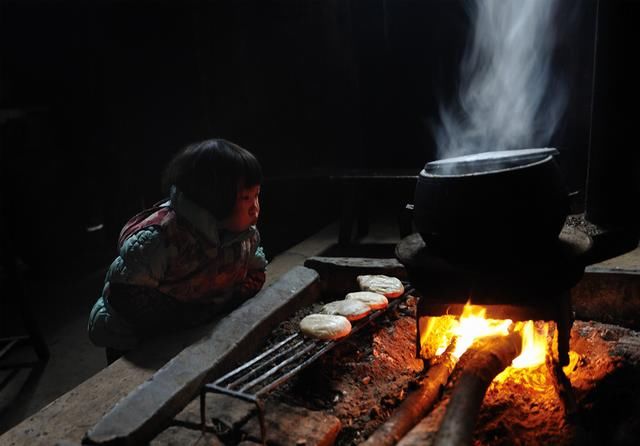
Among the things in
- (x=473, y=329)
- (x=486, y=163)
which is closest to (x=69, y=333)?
(x=473, y=329)

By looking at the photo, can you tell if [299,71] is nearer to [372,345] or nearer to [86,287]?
[86,287]

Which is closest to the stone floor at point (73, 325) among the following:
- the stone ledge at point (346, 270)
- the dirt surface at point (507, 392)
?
the stone ledge at point (346, 270)

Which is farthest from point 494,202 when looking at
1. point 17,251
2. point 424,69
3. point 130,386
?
point 17,251

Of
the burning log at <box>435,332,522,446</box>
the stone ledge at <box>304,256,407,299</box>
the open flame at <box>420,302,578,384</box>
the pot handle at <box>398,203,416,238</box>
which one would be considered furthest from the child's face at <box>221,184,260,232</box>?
the pot handle at <box>398,203,416,238</box>

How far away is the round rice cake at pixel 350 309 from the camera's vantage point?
3230 millimetres

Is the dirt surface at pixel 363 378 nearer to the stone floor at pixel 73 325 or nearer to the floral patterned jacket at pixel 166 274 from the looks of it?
the floral patterned jacket at pixel 166 274

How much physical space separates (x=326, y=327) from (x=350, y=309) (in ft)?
0.93

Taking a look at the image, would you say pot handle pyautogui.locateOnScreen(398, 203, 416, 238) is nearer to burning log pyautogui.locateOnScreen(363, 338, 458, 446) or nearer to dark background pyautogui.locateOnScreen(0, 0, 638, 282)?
dark background pyautogui.locateOnScreen(0, 0, 638, 282)

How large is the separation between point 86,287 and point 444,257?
5935mm

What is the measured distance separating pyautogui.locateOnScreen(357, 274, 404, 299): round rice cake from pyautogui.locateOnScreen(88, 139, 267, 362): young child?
94cm

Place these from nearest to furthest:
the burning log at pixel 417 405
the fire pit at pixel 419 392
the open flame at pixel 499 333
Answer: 1. the burning log at pixel 417 405
2. the fire pit at pixel 419 392
3. the open flame at pixel 499 333

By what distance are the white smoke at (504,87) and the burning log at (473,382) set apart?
4842 millimetres

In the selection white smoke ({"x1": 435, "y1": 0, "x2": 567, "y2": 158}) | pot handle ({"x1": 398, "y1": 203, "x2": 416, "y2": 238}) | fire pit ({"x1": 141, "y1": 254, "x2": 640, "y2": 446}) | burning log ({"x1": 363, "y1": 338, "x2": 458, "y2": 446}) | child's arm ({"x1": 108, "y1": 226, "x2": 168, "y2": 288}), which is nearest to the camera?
burning log ({"x1": 363, "y1": 338, "x2": 458, "y2": 446})

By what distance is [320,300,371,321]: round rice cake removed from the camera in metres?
3.23
